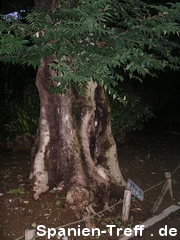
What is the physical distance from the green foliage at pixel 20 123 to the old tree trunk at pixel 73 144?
2500 millimetres

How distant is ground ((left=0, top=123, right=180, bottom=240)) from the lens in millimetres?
4227

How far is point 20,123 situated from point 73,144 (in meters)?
3.37

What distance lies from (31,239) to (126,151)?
226 inches

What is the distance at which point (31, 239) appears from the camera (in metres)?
2.63

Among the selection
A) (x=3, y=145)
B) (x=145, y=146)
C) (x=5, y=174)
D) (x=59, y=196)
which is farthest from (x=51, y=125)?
(x=145, y=146)

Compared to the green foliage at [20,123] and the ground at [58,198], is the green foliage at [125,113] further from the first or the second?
the green foliage at [20,123]

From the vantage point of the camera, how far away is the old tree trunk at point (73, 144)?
4627 mm

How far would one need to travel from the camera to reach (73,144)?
4.67 metres

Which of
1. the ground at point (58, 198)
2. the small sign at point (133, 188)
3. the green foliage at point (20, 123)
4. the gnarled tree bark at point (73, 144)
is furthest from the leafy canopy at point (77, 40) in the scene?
the green foliage at point (20, 123)

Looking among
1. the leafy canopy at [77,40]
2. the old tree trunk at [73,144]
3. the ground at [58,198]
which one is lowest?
the ground at [58,198]

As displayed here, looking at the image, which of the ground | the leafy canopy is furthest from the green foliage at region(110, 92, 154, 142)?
the leafy canopy

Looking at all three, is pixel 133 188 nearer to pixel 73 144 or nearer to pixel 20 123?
pixel 73 144

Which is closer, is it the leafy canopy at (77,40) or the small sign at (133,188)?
the leafy canopy at (77,40)

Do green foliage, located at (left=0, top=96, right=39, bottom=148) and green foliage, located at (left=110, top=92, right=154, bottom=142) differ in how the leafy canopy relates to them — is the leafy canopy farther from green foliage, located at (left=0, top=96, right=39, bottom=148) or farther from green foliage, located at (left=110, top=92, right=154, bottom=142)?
green foliage, located at (left=110, top=92, right=154, bottom=142)
